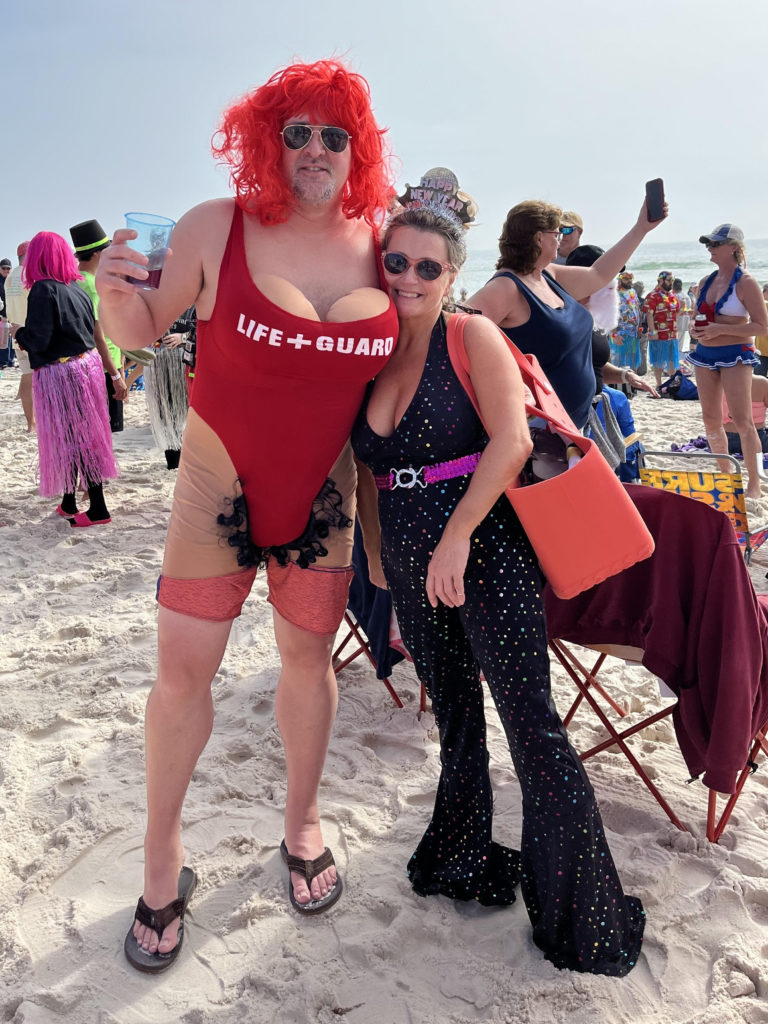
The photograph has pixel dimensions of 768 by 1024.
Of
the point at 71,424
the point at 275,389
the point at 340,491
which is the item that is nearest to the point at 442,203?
the point at 275,389

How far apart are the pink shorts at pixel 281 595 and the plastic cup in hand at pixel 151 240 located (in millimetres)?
738

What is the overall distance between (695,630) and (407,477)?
41.2 inches

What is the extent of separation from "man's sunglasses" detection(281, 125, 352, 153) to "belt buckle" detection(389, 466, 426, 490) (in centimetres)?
78

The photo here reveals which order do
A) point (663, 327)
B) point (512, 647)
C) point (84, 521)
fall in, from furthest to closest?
point (663, 327), point (84, 521), point (512, 647)

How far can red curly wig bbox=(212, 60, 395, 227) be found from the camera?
1872 millimetres

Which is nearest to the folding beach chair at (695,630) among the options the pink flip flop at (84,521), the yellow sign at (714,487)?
the yellow sign at (714,487)

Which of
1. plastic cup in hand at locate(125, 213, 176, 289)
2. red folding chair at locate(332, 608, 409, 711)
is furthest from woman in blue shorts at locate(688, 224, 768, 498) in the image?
plastic cup in hand at locate(125, 213, 176, 289)

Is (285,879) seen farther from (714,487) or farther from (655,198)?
(655,198)

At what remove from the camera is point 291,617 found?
2.16 metres

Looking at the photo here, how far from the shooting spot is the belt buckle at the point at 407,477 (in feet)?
6.33

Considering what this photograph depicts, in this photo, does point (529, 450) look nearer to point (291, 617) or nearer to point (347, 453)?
point (347, 453)

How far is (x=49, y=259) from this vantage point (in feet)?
18.1

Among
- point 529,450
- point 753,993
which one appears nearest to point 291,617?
point 529,450

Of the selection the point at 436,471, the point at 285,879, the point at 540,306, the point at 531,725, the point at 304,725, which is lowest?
the point at 285,879
